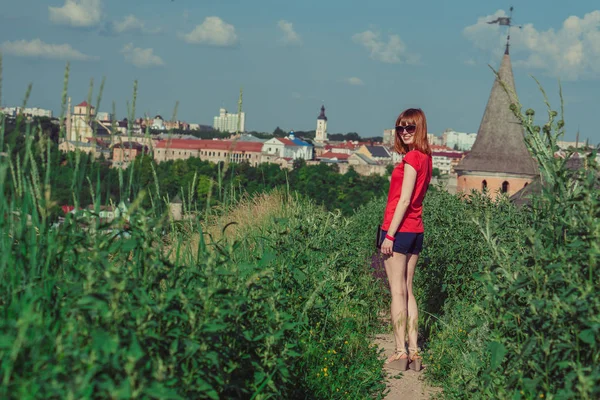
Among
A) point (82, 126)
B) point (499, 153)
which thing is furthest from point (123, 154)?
point (499, 153)

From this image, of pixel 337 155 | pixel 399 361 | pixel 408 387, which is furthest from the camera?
pixel 337 155

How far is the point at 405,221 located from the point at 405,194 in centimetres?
16

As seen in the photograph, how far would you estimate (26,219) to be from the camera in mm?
2453

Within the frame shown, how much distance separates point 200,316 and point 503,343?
3.40 feet

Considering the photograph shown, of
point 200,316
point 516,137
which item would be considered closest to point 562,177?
point 200,316

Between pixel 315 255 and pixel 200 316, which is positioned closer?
pixel 200 316

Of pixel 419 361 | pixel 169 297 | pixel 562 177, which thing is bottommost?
pixel 419 361

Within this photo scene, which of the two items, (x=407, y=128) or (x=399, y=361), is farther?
(x=399, y=361)

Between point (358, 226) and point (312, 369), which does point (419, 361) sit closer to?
point (312, 369)

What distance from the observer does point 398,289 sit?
3.99 metres

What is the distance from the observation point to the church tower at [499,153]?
28500 mm

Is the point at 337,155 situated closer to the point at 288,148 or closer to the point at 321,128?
the point at 288,148

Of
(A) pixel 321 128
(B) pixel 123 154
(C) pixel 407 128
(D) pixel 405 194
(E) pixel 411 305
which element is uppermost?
(A) pixel 321 128

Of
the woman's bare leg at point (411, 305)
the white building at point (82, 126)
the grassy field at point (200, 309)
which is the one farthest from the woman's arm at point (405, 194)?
the white building at point (82, 126)
